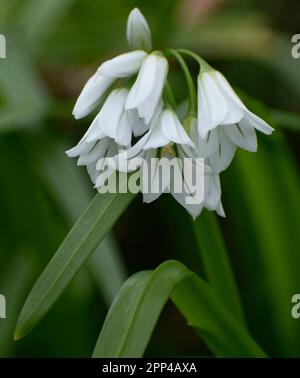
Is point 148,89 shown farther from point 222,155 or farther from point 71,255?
point 71,255

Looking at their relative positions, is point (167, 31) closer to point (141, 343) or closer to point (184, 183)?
point (184, 183)

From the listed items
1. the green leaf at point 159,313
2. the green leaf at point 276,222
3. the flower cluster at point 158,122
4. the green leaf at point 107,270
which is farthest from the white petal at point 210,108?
the green leaf at point 107,270

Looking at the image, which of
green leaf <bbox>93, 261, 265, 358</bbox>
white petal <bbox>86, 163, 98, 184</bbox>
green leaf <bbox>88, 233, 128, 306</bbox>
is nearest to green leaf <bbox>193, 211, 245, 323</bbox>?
green leaf <bbox>93, 261, 265, 358</bbox>

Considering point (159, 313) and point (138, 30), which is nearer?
point (159, 313)

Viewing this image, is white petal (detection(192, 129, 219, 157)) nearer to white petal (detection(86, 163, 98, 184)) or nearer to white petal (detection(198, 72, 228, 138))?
white petal (detection(198, 72, 228, 138))

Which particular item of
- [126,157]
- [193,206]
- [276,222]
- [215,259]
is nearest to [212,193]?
[193,206]

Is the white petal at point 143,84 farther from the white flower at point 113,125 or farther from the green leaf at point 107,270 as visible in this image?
the green leaf at point 107,270
